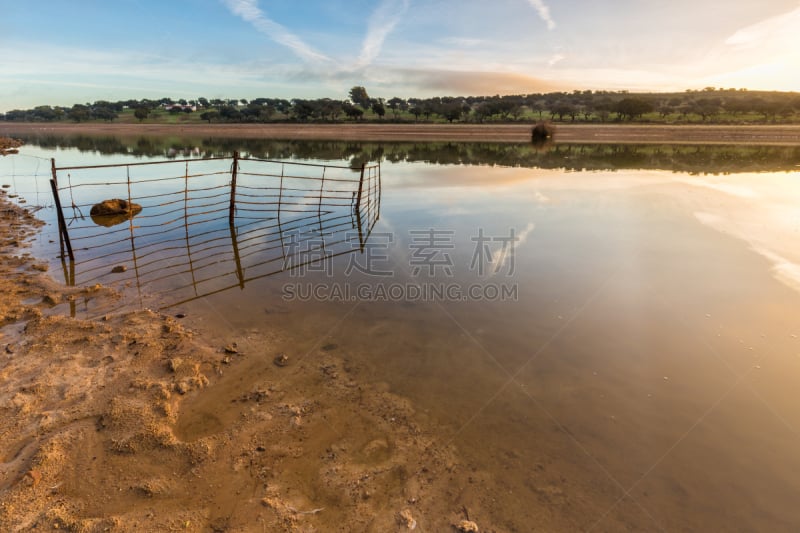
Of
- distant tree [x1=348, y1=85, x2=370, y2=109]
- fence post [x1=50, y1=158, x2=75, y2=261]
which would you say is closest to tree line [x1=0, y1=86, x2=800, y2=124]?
distant tree [x1=348, y1=85, x2=370, y2=109]

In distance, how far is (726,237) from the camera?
1030 centimetres

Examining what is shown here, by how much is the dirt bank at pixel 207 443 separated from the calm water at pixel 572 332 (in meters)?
0.43

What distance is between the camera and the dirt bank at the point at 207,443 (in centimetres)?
310

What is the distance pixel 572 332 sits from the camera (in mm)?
5938

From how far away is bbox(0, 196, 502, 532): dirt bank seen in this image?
310cm

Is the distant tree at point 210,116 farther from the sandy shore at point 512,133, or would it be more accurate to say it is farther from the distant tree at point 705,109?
the distant tree at point 705,109

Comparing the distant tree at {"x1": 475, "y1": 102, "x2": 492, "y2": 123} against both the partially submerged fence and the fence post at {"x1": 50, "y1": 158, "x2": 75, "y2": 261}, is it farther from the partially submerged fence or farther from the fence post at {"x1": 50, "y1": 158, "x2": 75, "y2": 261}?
the fence post at {"x1": 50, "y1": 158, "x2": 75, "y2": 261}

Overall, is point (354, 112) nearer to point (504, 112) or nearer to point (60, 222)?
point (504, 112)

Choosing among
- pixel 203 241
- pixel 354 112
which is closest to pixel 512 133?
pixel 354 112

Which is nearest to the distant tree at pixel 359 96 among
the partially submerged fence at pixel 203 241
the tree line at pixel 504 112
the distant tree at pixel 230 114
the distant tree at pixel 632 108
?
the tree line at pixel 504 112

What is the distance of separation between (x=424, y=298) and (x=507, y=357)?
221 centimetres

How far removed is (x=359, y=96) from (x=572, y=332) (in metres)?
99.3

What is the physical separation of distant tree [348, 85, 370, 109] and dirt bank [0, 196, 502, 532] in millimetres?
95789

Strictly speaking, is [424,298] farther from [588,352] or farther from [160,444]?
[160,444]
